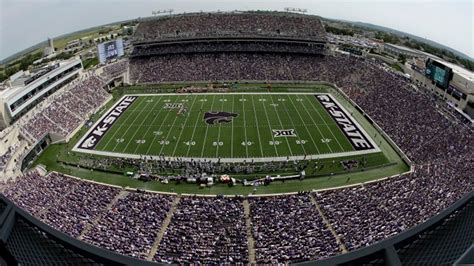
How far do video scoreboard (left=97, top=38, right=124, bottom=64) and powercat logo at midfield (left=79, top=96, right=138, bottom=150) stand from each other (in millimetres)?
11313

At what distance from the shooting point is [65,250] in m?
5.12

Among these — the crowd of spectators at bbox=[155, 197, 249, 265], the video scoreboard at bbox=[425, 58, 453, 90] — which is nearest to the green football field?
the crowd of spectators at bbox=[155, 197, 249, 265]

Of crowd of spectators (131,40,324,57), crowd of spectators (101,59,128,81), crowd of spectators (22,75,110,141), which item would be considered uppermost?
crowd of spectators (131,40,324,57)

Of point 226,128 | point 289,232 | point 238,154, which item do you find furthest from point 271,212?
point 226,128

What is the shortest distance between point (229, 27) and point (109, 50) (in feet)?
77.6

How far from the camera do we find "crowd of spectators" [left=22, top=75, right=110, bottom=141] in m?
39.8

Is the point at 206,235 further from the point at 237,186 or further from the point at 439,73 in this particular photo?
the point at 439,73

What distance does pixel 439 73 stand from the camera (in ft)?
138

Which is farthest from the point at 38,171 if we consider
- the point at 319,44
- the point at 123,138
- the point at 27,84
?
the point at 319,44

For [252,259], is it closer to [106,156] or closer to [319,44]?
[106,156]

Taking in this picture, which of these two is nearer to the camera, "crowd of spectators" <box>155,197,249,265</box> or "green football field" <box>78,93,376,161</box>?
"crowd of spectators" <box>155,197,249,265</box>

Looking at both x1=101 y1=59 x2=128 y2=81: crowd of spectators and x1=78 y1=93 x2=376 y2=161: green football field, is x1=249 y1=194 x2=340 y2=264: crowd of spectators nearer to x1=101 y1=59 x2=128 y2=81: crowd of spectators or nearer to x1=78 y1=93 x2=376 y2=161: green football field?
x1=78 y1=93 x2=376 y2=161: green football field

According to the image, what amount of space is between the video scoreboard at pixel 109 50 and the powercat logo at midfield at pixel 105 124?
11.3 metres

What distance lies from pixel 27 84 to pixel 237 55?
35.3 metres
